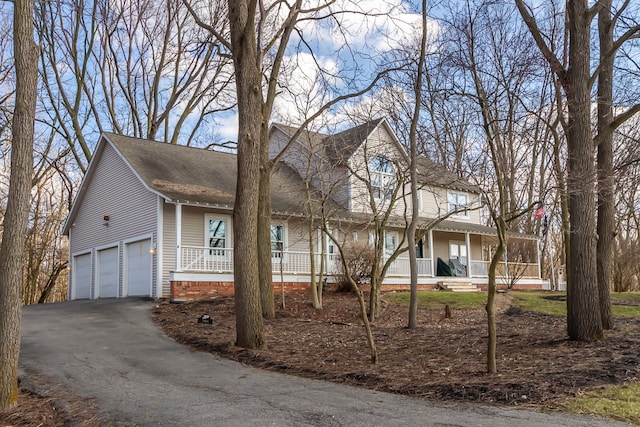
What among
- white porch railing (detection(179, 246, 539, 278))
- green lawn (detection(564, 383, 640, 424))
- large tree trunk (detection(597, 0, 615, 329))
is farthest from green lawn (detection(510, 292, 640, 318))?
green lawn (detection(564, 383, 640, 424))

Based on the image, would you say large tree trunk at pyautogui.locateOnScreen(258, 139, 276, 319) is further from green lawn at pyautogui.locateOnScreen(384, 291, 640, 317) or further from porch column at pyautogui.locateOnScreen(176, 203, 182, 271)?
green lawn at pyautogui.locateOnScreen(384, 291, 640, 317)

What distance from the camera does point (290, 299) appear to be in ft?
55.2

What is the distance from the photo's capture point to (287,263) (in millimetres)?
20406

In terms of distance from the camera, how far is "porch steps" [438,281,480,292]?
77.0ft

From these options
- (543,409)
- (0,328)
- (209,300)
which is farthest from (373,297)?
(0,328)

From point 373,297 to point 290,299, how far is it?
4.37 metres

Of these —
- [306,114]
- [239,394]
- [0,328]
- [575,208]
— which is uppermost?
[306,114]

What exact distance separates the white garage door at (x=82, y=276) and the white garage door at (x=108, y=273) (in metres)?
0.98

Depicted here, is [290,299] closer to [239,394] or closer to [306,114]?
[306,114]

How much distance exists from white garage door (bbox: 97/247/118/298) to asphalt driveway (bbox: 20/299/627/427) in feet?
28.8

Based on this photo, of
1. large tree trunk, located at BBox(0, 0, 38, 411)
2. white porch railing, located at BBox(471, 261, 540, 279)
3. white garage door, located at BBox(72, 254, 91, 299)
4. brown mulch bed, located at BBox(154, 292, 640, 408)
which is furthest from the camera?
white porch railing, located at BBox(471, 261, 540, 279)

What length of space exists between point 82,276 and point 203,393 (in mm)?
17868

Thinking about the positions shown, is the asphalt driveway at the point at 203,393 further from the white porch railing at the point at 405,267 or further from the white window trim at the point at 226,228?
the white porch railing at the point at 405,267

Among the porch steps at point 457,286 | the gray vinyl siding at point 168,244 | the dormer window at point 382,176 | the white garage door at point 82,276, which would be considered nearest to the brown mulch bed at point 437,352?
the gray vinyl siding at point 168,244
